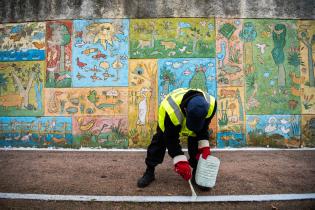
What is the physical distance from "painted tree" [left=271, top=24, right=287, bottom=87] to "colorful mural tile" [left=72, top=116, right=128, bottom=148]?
412cm

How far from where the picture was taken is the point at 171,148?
3355 millimetres

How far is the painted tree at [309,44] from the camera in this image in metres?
6.20

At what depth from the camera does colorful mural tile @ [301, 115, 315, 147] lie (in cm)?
609

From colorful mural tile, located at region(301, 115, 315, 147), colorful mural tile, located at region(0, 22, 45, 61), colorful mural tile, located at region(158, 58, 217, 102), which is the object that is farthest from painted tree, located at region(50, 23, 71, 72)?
colorful mural tile, located at region(301, 115, 315, 147)

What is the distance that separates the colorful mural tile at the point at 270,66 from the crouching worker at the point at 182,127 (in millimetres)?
3101

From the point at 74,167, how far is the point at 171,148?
2262 millimetres

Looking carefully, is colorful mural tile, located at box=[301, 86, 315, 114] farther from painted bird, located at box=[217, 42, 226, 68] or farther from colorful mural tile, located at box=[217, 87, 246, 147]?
painted bird, located at box=[217, 42, 226, 68]

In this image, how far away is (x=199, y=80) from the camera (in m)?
6.10

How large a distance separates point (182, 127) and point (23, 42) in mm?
5337

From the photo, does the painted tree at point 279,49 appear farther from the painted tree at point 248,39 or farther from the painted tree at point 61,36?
the painted tree at point 61,36

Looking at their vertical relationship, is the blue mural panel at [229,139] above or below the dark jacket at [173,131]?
below

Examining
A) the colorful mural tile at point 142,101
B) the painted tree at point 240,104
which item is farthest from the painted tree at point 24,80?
the painted tree at point 240,104

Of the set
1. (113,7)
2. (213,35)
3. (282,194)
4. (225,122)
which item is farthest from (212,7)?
(282,194)

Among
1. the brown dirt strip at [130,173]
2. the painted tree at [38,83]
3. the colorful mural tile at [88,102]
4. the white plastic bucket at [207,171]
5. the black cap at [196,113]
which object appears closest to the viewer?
the black cap at [196,113]
